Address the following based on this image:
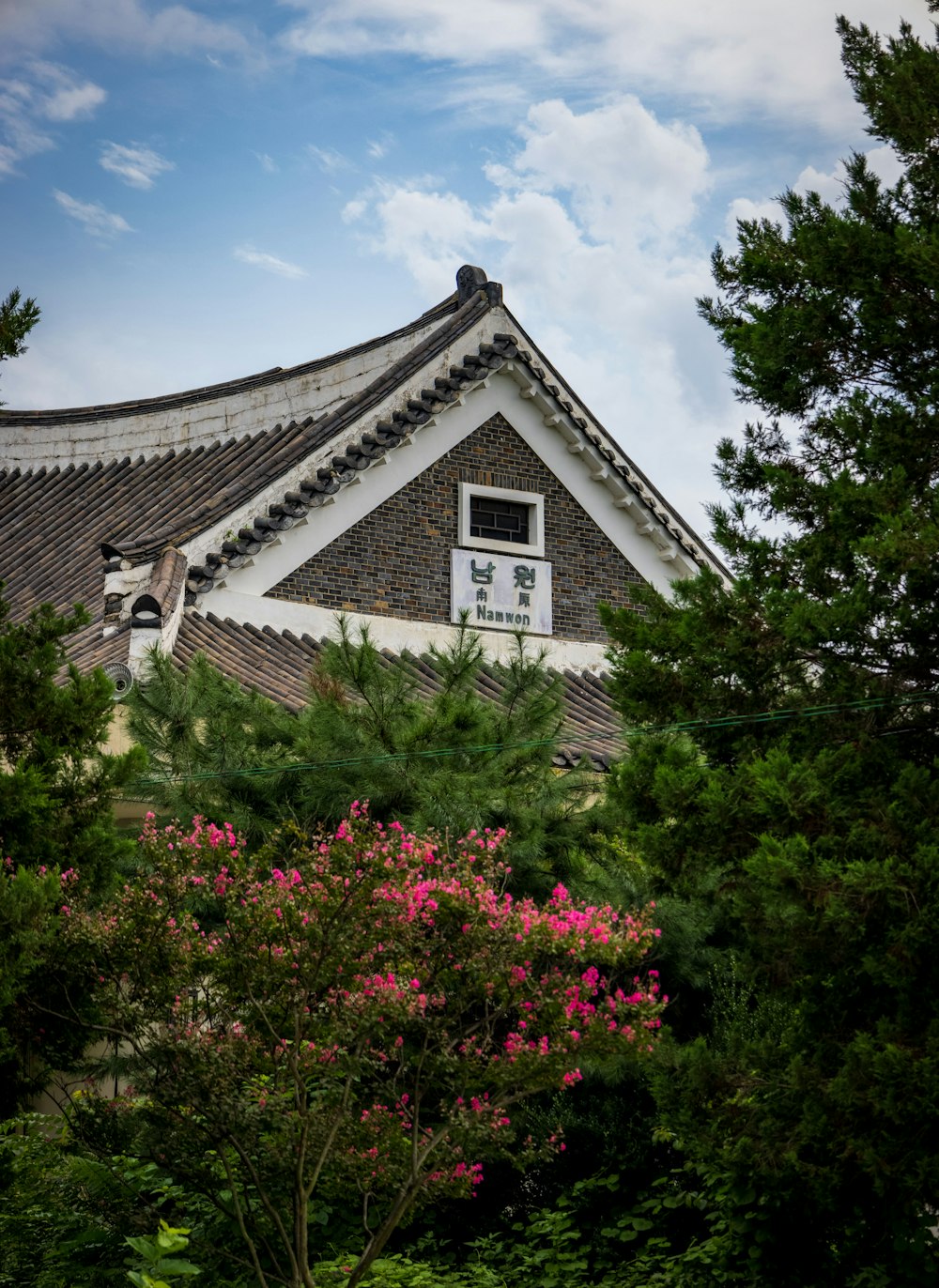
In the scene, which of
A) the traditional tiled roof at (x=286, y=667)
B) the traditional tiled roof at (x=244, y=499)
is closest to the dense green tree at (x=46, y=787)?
the traditional tiled roof at (x=286, y=667)

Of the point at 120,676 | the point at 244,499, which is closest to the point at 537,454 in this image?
the point at 244,499

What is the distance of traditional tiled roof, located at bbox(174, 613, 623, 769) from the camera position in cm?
1400

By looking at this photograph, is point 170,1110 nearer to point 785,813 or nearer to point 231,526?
point 785,813

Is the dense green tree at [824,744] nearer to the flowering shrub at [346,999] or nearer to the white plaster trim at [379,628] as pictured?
the flowering shrub at [346,999]

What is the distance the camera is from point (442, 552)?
57.1 ft

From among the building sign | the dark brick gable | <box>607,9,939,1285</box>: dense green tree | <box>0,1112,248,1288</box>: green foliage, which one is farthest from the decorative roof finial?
<box>0,1112,248,1288</box>: green foliage

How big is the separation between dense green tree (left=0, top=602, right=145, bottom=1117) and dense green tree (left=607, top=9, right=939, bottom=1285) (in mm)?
2948

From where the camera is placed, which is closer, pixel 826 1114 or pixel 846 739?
pixel 826 1114

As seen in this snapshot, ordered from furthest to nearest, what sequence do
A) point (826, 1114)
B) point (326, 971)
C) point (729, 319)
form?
point (729, 319)
point (326, 971)
point (826, 1114)

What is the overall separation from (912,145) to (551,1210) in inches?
261

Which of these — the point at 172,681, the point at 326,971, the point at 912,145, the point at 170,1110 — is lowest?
the point at 170,1110

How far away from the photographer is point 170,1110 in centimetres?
899

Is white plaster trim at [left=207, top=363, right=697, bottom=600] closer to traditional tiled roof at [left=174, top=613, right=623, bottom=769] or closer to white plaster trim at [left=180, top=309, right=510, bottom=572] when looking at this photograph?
white plaster trim at [left=180, top=309, right=510, bottom=572]

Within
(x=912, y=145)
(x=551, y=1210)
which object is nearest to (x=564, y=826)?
(x=551, y=1210)
